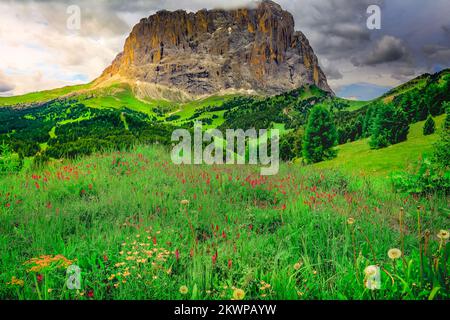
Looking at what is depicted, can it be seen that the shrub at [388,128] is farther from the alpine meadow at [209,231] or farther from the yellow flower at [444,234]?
the yellow flower at [444,234]

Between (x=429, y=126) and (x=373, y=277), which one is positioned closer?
(x=373, y=277)

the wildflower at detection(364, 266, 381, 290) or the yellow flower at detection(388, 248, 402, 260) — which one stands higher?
the yellow flower at detection(388, 248, 402, 260)

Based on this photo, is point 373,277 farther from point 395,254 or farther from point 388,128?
point 388,128

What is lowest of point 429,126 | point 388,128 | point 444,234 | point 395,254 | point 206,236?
point 206,236

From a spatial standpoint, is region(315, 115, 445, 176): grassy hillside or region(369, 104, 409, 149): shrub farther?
region(369, 104, 409, 149): shrub

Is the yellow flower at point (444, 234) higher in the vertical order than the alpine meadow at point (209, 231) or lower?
higher

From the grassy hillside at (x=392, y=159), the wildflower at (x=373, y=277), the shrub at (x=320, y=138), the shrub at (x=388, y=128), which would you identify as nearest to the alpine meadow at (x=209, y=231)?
the wildflower at (x=373, y=277)

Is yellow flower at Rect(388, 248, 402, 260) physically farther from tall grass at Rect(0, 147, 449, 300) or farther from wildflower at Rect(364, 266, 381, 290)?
tall grass at Rect(0, 147, 449, 300)

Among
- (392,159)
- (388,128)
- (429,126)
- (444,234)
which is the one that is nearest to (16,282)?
(444,234)

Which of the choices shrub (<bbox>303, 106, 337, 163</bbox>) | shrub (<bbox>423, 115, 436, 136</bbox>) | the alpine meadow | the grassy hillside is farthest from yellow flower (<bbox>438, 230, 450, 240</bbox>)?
shrub (<bbox>303, 106, 337, 163</bbox>)

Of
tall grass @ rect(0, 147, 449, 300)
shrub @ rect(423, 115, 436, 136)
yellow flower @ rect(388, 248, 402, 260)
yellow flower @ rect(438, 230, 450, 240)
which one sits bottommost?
tall grass @ rect(0, 147, 449, 300)

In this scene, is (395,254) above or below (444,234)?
below

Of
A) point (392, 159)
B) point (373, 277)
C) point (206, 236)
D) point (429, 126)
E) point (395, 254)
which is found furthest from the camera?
point (429, 126)

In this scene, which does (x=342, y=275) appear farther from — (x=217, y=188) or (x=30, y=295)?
(x=217, y=188)
